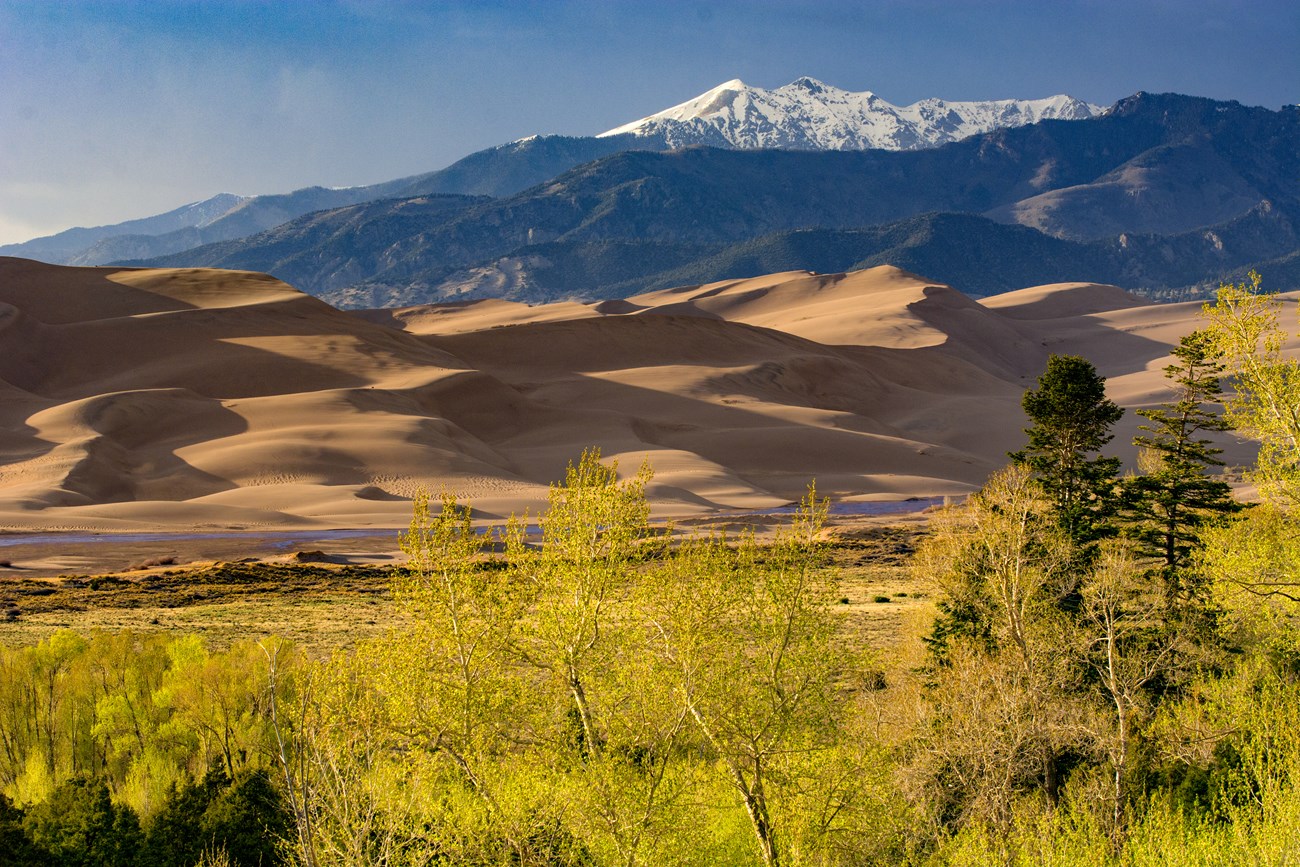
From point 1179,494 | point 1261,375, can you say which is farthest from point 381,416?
point 1261,375

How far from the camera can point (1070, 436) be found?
133 feet

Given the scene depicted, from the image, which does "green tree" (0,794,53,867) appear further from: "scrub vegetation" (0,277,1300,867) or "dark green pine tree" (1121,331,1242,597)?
"dark green pine tree" (1121,331,1242,597)

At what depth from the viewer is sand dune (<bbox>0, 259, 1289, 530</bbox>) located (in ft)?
359

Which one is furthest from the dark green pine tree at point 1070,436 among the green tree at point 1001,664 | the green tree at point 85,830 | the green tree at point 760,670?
the green tree at point 85,830

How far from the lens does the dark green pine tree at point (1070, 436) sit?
1545 inches

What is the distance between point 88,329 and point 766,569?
165 m

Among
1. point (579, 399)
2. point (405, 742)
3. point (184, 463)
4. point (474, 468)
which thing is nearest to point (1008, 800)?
point (405, 742)

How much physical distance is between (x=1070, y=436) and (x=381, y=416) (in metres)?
103

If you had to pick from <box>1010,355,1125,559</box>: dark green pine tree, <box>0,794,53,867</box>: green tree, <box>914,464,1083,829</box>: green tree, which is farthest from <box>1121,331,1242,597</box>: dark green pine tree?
<box>0,794,53,867</box>: green tree

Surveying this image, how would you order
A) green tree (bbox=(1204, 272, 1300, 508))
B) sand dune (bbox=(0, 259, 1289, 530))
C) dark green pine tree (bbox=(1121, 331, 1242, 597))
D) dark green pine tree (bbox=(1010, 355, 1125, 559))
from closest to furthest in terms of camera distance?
green tree (bbox=(1204, 272, 1300, 508)) → dark green pine tree (bbox=(1121, 331, 1242, 597)) → dark green pine tree (bbox=(1010, 355, 1125, 559)) → sand dune (bbox=(0, 259, 1289, 530))

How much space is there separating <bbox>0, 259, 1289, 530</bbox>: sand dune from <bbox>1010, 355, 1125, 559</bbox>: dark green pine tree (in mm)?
61190

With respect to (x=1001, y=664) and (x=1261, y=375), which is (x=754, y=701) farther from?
(x=1001, y=664)

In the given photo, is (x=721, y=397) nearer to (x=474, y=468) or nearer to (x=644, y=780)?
(x=474, y=468)

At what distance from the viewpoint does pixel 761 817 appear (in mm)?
21688
